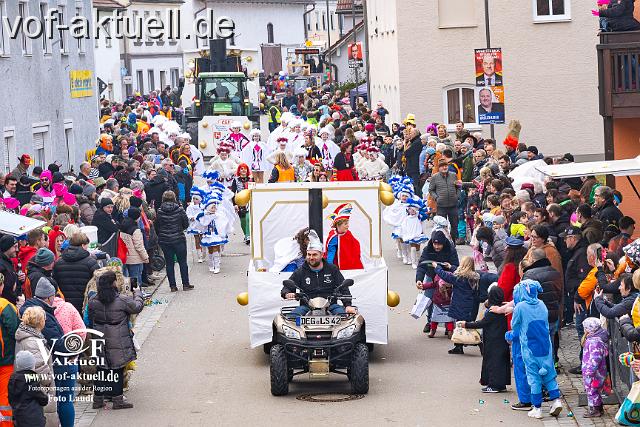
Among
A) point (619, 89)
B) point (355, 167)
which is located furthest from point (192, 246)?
point (619, 89)

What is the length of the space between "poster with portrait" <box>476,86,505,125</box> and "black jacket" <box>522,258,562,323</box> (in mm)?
12658

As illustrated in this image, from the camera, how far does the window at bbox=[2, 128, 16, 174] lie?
3047 cm

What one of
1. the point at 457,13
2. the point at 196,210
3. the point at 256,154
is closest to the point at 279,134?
the point at 256,154

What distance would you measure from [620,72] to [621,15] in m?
0.92

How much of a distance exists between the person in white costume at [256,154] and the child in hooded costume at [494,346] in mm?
18574

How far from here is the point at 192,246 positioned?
28.6 meters

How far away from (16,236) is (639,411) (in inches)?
301

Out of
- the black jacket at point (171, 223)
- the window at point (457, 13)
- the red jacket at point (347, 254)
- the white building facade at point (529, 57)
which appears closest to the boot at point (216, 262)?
the black jacket at point (171, 223)

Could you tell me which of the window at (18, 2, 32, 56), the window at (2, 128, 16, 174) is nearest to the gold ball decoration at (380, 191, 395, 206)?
the window at (2, 128, 16, 174)

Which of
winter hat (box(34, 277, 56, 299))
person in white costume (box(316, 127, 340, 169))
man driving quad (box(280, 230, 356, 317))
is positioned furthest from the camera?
person in white costume (box(316, 127, 340, 169))

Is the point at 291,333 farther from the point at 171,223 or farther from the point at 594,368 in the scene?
the point at 171,223

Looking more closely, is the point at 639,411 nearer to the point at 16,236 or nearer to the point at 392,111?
the point at 16,236

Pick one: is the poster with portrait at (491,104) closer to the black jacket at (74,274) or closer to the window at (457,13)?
the black jacket at (74,274)

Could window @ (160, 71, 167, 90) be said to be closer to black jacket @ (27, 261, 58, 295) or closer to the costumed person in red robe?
the costumed person in red robe
